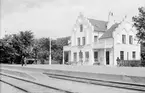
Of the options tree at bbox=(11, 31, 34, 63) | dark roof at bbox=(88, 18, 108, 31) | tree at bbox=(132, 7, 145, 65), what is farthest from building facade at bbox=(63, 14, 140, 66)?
tree at bbox=(132, 7, 145, 65)

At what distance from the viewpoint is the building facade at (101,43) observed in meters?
39.7

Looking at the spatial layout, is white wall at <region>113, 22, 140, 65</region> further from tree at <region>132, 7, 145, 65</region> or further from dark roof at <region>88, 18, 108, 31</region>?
tree at <region>132, 7, 145, 65</region>

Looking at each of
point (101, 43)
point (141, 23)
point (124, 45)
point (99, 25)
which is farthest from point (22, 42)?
point (141, 23)

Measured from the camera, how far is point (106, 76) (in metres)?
15.5

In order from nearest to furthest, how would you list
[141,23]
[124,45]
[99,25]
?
[141,23] < [124,45] < [99,25]

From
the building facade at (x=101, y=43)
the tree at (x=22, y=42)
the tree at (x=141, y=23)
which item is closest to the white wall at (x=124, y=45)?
the building facade at (x=101, y=43)

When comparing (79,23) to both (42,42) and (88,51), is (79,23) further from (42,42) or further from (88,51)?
(42,42)

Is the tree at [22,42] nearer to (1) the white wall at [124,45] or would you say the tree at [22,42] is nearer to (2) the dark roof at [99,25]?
(2) the dark roof at [99,25]

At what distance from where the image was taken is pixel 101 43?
4034 centimetres

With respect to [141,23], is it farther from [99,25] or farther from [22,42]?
[22,42]

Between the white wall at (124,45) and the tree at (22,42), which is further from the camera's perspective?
the tree at (22,42)

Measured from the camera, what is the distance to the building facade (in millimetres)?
39719

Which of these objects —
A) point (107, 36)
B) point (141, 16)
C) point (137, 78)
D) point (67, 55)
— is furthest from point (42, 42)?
point (137, 78)

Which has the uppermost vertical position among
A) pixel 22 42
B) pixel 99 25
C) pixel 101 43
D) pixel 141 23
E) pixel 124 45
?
pixel 99 25
